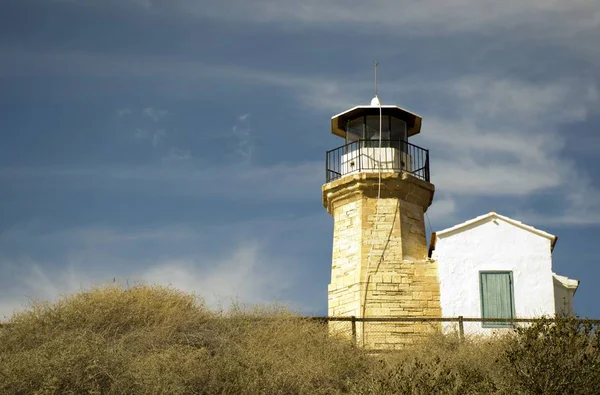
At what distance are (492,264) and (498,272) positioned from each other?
255 millimetres

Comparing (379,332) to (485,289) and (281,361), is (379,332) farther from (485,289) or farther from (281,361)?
(281,361)

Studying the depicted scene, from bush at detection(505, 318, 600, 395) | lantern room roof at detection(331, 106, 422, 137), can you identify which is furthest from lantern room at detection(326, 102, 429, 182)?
bush at detection(505, 318, 600, 395)

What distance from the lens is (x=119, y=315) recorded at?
21609mm

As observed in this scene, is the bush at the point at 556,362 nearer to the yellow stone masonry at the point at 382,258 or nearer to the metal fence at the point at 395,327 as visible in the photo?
the metal fence at the point at 395,327

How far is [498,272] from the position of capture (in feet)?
78.9

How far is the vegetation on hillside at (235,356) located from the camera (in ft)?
51.5

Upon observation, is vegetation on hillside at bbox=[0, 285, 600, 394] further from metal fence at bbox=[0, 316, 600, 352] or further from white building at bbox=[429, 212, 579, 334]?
white building at bbox=[429, 212, 579, 334]

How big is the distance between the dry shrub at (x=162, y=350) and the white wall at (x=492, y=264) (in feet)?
13.2

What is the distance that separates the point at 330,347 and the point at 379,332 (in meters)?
2.94

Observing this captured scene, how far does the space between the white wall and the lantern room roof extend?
4.27m

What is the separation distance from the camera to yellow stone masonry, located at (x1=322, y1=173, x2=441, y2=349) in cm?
2375

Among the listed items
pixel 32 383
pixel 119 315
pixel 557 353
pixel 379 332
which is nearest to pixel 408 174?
pixel 379 332

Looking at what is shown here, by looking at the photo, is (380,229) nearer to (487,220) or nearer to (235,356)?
(487,220)

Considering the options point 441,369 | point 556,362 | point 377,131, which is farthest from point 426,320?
point 556,362
